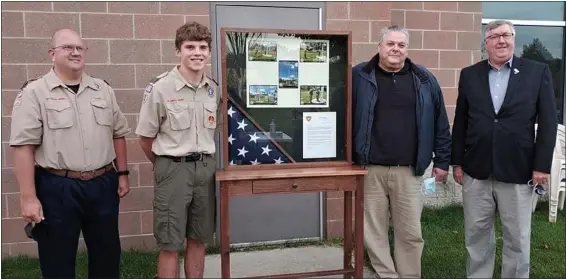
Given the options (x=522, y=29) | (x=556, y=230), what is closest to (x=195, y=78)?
(x=556, y=230)

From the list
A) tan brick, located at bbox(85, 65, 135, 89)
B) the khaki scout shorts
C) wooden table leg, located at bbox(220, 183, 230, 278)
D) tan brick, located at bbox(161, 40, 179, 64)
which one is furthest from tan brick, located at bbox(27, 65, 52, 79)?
wooden table leg, located at bbox(220, 183, 230, 278)

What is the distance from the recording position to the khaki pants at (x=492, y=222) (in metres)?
3.30

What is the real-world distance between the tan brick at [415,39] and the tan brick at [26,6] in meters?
3.47

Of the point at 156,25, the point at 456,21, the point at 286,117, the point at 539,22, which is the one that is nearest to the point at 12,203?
the point at 156,25

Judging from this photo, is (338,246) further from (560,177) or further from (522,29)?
(522,29)

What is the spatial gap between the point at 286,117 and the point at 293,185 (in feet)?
1.52

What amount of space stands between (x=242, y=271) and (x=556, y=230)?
3.30 meters

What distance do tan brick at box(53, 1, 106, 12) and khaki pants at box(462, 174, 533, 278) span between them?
3.23 meters

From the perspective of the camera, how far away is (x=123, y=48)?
4277mm

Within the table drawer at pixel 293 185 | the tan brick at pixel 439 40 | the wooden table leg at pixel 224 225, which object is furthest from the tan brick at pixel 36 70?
the tan brick at pixel 439 40

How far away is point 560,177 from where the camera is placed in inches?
216

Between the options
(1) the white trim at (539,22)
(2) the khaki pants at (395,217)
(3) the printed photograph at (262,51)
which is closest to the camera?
(3) the printed photograph at (262,51)

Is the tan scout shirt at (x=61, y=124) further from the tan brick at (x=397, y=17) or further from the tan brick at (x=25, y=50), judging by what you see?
the tan brick at (x=397, y=17)

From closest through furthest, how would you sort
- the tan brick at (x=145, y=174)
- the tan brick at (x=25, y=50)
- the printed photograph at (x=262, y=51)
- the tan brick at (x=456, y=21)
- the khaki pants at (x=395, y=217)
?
the printed photograph at (x=262, y=51)
the khaki pants at (x=395, y=217)
the tan brick at (x=25, y=50)
the tan brick at (x=145, y=174)
the tan brick at (x=456, y=21)
